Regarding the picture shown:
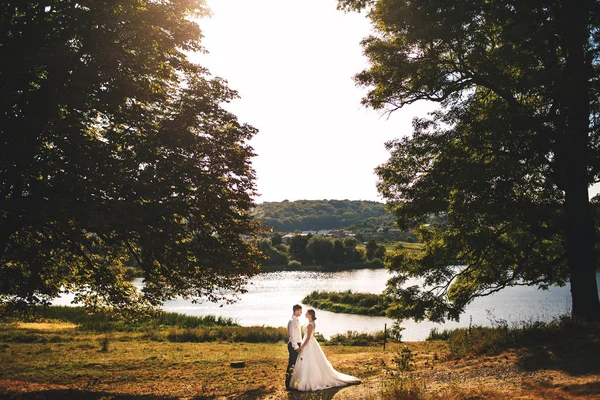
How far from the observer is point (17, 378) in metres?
12.8

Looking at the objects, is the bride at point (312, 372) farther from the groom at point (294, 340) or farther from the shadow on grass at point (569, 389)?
the shadow on grass at point (569, 389)

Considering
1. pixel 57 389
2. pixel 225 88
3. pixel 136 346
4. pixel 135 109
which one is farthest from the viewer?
pixel 136 346

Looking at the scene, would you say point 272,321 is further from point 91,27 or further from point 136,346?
point 91,27

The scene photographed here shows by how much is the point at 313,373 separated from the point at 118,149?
7.47m

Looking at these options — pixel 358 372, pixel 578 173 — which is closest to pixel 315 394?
pixel 358 372

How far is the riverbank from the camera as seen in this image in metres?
8.23

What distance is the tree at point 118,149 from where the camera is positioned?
32.8 feet

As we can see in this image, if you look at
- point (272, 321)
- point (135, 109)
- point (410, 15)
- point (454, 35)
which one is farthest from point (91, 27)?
point (272, 321)

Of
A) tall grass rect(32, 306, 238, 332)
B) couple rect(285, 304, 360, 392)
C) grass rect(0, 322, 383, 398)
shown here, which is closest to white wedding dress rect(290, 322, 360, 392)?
couple rect(285, 304, 360, 392)

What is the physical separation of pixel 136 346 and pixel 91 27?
1503 cm

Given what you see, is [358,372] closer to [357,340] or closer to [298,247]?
[357,340]

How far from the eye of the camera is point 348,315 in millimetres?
42938

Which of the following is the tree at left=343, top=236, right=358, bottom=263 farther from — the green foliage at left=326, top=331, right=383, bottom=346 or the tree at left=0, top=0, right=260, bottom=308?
the tree at left=0, top=0, right=260, bottom=308

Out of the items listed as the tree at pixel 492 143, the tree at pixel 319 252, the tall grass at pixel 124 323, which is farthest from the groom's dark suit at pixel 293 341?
the tree at pixel 319 252
